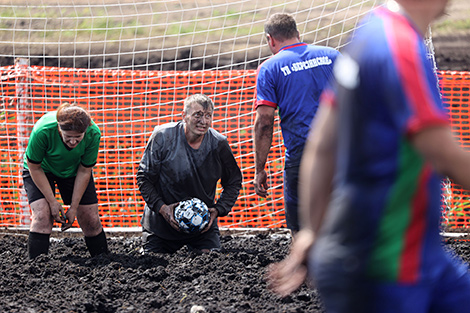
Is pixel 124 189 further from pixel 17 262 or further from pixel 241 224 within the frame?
pixel 17 262

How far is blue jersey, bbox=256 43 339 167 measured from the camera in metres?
5.23

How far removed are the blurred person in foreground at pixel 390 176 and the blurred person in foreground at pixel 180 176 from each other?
13.4 feet

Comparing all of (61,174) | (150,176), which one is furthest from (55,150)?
(150,176)

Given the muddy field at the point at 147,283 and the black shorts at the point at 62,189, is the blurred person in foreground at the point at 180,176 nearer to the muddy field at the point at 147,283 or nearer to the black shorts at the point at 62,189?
the muddy field at the point at 147,283

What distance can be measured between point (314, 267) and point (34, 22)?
57.1 ft

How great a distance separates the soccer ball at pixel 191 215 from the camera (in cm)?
604

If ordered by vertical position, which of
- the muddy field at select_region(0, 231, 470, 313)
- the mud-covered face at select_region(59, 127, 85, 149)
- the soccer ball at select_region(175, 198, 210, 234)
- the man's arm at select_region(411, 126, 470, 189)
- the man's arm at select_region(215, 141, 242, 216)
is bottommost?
the muddy field at select_region(0, 231, 470, 313)

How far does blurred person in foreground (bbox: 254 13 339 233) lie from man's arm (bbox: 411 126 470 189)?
337 centimetres

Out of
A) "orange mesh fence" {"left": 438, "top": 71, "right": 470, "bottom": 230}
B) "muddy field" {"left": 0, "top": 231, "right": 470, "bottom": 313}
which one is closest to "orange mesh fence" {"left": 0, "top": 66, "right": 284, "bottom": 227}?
"muddy field" {"left": 0, "top": 231, "right": 470, "bottom": 313}

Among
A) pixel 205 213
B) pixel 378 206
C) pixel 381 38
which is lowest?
pixel 205 213

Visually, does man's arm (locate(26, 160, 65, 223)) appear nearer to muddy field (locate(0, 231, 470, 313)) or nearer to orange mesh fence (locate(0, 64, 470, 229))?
muddy field (locate(0, 231, 470, 313))

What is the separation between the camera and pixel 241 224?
27.2 ft

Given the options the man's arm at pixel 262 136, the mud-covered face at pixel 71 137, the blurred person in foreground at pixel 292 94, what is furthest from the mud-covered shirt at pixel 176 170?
the blurred person in foreground at pixel 292 94

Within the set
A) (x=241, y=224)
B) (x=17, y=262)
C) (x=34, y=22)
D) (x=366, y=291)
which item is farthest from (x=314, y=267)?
(x=34, y=22)
